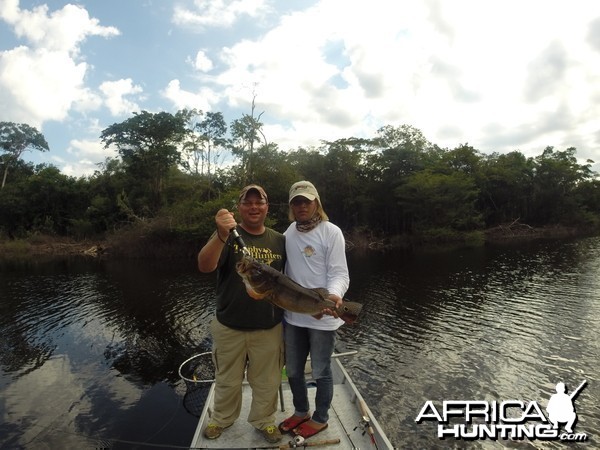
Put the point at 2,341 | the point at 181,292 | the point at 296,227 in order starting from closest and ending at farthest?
the point at 296,227 → the point at 2,341 → the point at 181,292

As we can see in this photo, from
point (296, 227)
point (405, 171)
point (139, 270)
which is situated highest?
point (405, 171)

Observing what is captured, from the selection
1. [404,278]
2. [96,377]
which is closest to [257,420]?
[96,377]

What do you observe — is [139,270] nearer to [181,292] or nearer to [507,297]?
[181,292]

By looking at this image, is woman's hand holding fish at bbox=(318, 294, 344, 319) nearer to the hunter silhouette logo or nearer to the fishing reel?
the fishing reel

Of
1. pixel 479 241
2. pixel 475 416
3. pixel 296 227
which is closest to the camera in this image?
pixel 296 227

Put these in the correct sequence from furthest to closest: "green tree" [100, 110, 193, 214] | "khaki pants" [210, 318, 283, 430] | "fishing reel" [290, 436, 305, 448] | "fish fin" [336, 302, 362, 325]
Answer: "green tree" [100, 110, 193, 214] < "fishing reel" [290, 436, 305, 448] < "khaki pants" [210, 318, 283, 430] < "fish fin" [336, 302, 362, 325]

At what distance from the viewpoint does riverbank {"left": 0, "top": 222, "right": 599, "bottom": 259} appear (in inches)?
1547

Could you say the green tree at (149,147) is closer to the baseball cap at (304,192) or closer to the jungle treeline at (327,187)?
the jungle treeline at (327,187)

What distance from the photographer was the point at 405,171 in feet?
154

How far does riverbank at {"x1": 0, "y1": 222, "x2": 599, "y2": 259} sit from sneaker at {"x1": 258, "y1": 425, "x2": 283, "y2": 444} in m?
34.2

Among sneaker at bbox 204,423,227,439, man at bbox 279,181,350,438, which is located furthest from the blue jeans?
sneaker at bbox 204,423,227,439

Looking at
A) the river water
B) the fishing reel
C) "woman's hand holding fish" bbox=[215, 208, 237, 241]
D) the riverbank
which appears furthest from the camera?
the riverbank

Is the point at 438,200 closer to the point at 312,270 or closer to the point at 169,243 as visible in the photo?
the point at 169,243

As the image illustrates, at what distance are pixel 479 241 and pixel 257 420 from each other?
137ft
